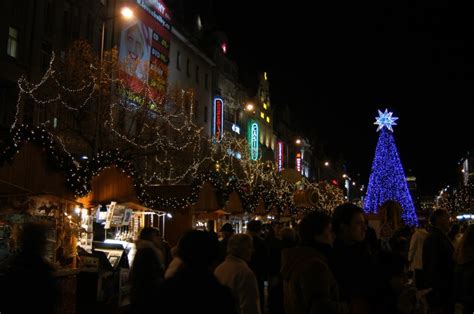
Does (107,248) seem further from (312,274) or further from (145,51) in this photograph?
(145,51)

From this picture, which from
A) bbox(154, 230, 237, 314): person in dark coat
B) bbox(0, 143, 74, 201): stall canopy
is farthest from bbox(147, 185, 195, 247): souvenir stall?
bbox(154, 230, 237, 314): person in dark coat

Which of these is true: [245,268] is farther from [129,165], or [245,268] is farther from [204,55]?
[204,55]

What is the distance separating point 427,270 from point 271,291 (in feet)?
9.00

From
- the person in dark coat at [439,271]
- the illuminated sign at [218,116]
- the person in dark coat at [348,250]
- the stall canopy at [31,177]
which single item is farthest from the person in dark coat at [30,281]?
the illuminated sign at [218,116]

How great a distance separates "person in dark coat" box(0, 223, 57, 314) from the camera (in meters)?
4.28

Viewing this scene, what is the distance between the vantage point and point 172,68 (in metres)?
42.7

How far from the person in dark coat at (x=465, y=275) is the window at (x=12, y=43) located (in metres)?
23.5

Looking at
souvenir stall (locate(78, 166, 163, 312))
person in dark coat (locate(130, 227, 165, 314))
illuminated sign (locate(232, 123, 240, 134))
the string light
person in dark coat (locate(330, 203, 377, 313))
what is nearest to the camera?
person in dark coat (locate(330, 203, 377, 313))

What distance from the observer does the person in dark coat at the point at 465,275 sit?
6574 millimetres

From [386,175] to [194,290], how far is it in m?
40.9

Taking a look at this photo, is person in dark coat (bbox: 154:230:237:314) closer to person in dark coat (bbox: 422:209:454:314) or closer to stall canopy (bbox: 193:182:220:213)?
person in dark coat (bbox: 422:209:454:314)

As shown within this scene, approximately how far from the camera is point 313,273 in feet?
14.1

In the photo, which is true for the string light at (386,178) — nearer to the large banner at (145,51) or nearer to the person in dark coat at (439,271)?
the large banner at (145,51)

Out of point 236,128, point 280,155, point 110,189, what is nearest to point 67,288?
point 110,189
